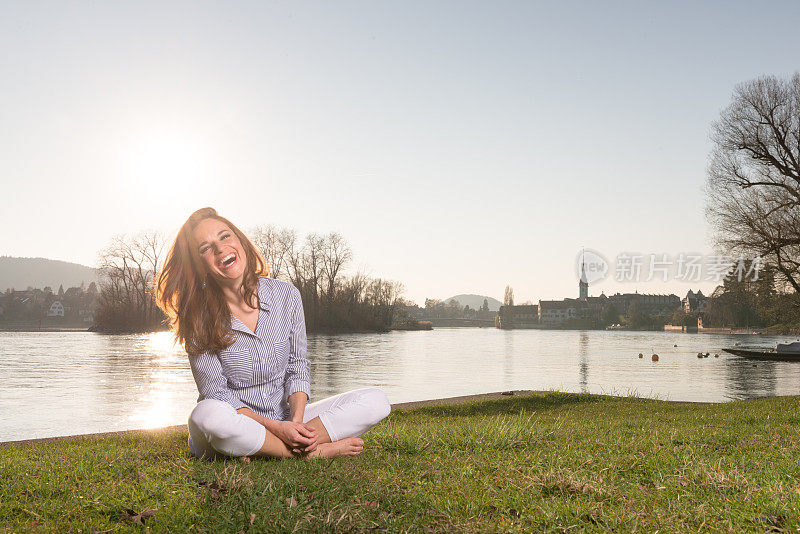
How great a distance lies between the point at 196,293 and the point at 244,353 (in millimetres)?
450

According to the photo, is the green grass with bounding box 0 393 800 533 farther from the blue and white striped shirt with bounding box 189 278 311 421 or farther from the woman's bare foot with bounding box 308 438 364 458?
the blue and white striped shirt with bounding box 189 278 311 421

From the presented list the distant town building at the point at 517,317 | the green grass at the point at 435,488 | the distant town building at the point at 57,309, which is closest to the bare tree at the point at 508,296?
the distant town building at the point at 517,317

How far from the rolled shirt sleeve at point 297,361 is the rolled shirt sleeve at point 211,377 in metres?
0.32

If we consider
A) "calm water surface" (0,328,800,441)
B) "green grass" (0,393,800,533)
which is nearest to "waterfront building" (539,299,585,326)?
"calm water surface" (0,328,800,441)

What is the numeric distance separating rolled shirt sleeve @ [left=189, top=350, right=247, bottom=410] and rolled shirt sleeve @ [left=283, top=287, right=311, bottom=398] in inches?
12.7

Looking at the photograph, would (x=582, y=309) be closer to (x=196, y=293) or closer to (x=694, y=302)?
(x=694, y=302)

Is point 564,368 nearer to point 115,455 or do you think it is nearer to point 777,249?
point 777,249

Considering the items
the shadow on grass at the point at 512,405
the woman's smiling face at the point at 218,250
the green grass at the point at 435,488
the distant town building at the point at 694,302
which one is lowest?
the shadow on grass at the point at 512,405

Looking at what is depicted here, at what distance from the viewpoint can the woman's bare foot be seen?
364 cm

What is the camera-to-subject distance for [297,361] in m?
3.88

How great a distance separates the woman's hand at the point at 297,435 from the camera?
11.6 feet

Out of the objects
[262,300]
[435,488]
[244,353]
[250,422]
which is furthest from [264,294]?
[435,488]

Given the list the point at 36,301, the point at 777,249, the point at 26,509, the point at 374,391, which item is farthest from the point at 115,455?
the point at 36,301

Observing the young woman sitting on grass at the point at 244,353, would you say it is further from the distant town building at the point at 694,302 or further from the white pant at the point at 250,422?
the distant town building at the point at 694,302
